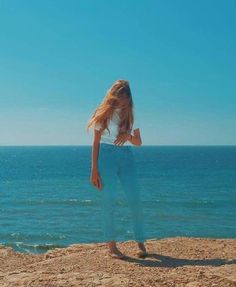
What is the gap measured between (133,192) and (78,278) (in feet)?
5.61

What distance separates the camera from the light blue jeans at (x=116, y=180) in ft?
23.4

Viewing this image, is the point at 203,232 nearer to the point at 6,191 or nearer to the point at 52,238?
the point at 52,238

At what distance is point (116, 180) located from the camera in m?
7.20

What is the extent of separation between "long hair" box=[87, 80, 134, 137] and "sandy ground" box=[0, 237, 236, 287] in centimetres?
178

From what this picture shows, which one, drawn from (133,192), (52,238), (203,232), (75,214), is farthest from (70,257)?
(75,214)

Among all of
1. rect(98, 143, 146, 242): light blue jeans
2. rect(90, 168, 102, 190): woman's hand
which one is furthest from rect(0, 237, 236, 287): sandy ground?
rect(90, 168, 102, 190): woman's hand

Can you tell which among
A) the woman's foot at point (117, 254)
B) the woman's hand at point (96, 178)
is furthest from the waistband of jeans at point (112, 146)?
the woman's foot at point (117, 254)

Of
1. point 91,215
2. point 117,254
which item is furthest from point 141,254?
point 91,215

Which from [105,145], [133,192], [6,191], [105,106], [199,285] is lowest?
[6,191]

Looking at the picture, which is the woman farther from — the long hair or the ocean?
the ocean

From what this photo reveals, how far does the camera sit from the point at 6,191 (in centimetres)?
5200

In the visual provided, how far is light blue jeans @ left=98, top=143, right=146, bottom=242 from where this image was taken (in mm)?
7125

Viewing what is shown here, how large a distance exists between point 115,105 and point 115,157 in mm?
711

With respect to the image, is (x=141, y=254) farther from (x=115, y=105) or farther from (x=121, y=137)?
(x=115, y=105)
